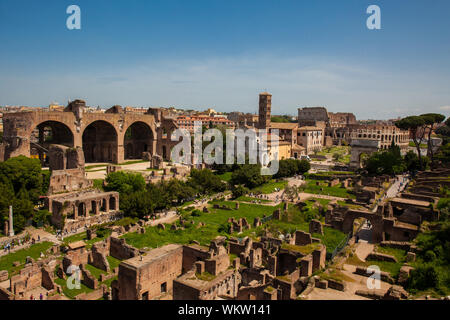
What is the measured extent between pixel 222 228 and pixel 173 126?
33832mm

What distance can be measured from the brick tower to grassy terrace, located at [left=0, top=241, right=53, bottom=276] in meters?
43.5

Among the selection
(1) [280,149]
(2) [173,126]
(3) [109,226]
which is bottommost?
(3) [109,226]

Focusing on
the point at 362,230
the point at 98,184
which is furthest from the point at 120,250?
the point at 362,230

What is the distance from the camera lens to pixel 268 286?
1516 cm

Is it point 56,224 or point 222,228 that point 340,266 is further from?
point 56,224

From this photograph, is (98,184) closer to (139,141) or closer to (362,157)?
(139,141)

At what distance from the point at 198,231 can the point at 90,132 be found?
34.0 metres

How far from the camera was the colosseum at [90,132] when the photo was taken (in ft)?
131

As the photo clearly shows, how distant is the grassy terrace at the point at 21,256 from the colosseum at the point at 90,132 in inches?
743

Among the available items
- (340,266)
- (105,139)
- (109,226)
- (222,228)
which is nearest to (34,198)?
(109,226)

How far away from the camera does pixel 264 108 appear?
61344 mm

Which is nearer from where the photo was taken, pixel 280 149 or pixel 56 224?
pixel 56 224

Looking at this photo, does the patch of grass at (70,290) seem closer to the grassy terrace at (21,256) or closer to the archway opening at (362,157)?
the grassy terrace at (21,256)

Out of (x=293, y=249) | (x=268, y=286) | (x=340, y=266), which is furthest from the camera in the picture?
(x=293, y=249)
